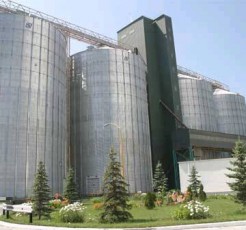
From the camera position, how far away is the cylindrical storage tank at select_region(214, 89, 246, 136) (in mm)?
103062

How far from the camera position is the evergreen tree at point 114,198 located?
2042 cm

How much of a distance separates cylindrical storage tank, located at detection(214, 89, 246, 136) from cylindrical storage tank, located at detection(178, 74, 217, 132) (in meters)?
9.59

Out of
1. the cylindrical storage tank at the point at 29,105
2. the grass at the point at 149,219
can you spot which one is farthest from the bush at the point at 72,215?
the cylindrical storage tank at the point at 29,105

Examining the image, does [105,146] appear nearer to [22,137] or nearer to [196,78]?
[22,137]

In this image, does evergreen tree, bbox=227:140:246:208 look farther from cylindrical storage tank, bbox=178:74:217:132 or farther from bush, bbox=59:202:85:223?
cylindrical storage tank, bbox=178:74:217:132

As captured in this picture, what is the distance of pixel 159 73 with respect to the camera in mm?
80188

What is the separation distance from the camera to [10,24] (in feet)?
181

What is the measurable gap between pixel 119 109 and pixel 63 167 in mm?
→ 14828

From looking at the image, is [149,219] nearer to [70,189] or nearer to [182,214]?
[182,214]

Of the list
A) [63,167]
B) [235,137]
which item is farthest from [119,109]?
[235,137]

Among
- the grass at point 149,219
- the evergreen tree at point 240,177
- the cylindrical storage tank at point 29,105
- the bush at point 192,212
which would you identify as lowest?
the grass at point 149,219

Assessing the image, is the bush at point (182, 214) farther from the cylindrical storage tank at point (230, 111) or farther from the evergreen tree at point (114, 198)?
the cylindrical storage tank at point (230, 111)

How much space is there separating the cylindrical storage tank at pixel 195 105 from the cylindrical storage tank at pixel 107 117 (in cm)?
2566

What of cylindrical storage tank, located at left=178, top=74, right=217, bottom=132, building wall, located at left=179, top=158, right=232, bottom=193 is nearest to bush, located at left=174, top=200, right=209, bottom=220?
building wall, located at left=179, top=158, right=232, bottom=193
